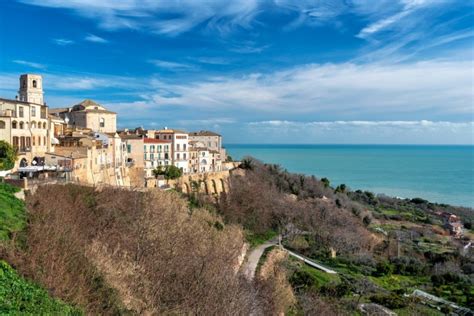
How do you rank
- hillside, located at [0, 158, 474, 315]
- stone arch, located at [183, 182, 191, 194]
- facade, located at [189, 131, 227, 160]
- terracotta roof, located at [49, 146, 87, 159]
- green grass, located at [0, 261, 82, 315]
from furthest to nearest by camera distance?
facade, located at [189, 131, 227, 160] < stone arch, located at [183, 182, 191, 194] < terracotta roof, located at [49, 146, 87, 159] < hillside, located at [0, 158, 474, 315] < green grass, located at [0, 261, 82, 315]

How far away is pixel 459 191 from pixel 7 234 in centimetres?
10038

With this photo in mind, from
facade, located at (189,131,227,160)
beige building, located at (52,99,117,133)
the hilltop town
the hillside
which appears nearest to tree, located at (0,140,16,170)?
the hilltop town

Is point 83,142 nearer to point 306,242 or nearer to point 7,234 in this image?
point 7,234

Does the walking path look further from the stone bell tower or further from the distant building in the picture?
the distant building

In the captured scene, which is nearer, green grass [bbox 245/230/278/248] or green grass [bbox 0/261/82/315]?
green grass [bbox 0/261/82/315]

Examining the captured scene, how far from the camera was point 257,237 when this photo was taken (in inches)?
1467

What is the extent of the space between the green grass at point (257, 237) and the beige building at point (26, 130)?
59.0ft

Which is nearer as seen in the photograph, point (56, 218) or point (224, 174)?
point (56, 218)

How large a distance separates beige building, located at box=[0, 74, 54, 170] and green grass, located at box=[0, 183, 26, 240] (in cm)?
849

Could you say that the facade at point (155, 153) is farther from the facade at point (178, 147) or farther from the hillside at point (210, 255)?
the hillside at point (210, 255)

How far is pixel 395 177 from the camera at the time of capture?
120875 millimetres

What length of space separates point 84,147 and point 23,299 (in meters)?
21.4

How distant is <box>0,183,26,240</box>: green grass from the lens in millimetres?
13617

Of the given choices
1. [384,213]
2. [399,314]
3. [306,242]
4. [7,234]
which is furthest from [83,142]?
[384,213]
